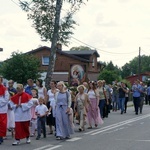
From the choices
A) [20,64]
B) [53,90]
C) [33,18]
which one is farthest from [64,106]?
[20,64]

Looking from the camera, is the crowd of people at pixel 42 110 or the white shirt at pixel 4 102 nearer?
the crowd of people at pixel 42 110

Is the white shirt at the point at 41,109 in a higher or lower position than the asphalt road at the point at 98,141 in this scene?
higher

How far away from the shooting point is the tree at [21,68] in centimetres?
4891

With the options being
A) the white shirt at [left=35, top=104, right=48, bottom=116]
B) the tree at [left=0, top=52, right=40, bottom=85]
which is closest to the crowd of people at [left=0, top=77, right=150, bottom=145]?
the white shirt at [left=35, top=104, right=48, bottom=116]

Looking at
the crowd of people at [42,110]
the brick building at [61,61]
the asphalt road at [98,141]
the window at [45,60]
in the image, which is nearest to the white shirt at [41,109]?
the crowd of people at [42,110]

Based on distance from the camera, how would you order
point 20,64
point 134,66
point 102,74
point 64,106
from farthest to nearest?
point 134,66, point 102,74, point 20,64, point 64,106

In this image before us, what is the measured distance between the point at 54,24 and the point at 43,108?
448 inches

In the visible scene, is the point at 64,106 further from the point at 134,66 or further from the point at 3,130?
the point at 134,66

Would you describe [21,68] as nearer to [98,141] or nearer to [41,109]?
[41,109]

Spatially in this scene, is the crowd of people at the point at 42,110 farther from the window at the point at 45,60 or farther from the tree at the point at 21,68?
the window at the point at 45,60

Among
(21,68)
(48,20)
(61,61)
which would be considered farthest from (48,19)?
(61,61)

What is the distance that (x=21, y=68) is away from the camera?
4912cm

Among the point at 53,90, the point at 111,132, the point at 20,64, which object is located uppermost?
the point at 20,64

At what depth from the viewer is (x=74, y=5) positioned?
27297mm
